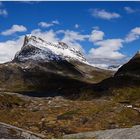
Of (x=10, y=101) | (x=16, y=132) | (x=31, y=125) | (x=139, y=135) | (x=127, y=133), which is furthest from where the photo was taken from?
(x=10, y=101)

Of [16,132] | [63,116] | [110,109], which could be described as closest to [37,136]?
[16,132]

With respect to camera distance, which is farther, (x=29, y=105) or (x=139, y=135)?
(x=29, y=105)

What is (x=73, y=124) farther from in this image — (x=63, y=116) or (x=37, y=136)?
(x=37, y=136)

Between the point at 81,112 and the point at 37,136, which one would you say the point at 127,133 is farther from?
the point at 81,112

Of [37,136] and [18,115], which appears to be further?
[18,115]

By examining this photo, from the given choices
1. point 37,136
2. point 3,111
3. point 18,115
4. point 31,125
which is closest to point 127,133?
point 37,136

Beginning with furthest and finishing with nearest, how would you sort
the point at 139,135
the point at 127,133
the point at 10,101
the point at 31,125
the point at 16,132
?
the point at 10,101 < the point at 31,125 < the point at 127,133 < the point at 139,135 < the point at 16,132

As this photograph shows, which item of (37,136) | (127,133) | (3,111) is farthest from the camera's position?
(3,111)

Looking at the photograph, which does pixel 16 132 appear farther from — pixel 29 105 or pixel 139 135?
pixel 29 105

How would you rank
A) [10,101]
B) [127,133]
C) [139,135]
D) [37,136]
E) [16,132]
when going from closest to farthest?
[16,132] < [37,136] < [139,135] < [127,133] < [10,101]
